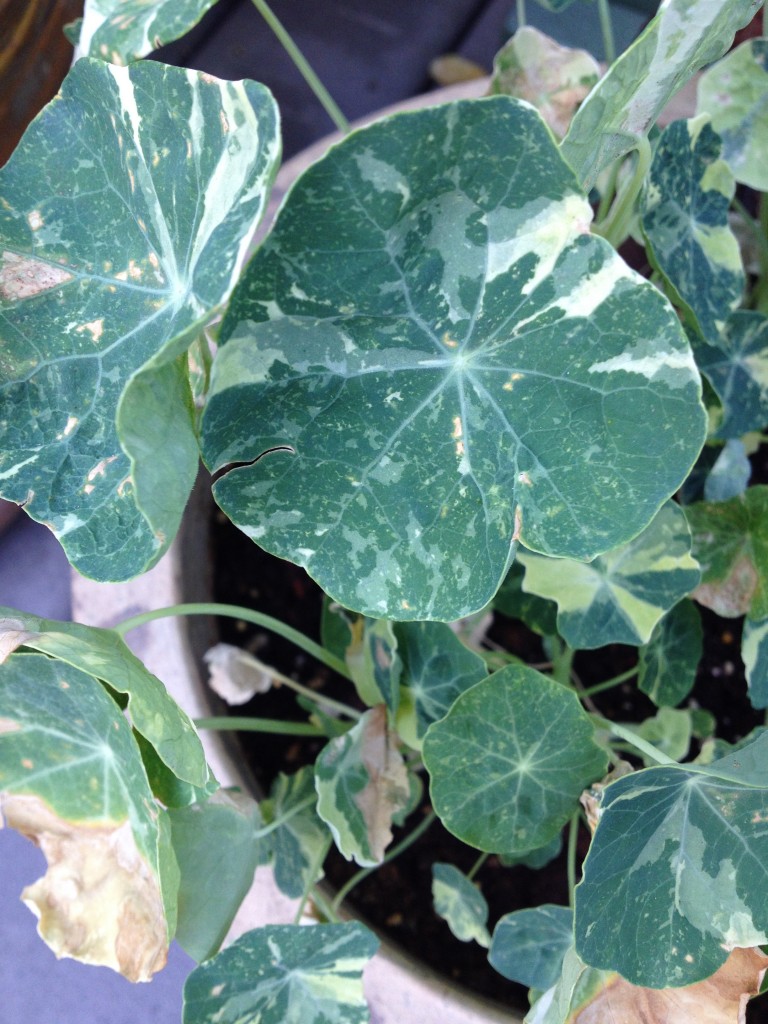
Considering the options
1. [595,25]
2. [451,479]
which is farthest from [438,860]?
[595,25]

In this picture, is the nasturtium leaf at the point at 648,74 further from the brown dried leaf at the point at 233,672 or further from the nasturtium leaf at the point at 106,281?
the brown dried leaf at the point at 233,672

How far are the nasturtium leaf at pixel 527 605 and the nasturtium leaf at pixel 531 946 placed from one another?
9.4 inches

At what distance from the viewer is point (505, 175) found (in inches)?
17.2

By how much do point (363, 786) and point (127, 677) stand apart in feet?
0.93

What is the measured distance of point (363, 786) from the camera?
2.29 ft

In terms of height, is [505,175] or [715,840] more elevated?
[505,175]

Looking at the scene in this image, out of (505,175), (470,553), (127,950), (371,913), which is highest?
(505,175)

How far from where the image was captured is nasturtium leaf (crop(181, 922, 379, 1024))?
0.60 metres

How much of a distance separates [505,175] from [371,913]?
75cm

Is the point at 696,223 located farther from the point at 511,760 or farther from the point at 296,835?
the point at 296,835

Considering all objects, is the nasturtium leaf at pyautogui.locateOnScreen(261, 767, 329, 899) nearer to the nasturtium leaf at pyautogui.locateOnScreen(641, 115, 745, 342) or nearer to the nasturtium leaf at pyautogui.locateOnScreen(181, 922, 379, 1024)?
the nasturtium leaf at pyautogui.locateOnScreen(181, 922, 379, 1024)

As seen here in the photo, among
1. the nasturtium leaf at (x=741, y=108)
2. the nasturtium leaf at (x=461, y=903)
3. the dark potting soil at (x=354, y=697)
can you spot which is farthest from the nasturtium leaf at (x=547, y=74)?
the nasturtium leaf at (x=461, y=903)

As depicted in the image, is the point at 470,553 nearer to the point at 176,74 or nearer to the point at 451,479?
the point at 451,479

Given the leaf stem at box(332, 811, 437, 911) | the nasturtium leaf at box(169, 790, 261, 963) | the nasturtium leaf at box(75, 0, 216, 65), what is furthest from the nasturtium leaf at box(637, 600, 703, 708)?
the nasturtium leaf at box(75, 0, 216, 65)
